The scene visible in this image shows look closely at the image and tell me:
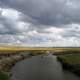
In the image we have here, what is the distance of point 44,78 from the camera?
197 ft

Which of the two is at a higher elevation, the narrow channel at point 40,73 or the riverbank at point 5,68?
the riverbank at point 5,68

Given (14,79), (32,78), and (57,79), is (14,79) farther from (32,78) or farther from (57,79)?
(57,79)

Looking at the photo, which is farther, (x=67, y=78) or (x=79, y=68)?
(x=79, y=68)

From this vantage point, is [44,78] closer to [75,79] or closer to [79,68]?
[75,79]

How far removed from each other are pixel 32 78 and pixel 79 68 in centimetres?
2071

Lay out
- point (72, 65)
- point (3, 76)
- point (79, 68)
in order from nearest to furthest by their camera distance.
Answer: point (3, 76), point (79, 68), point (72, 65)

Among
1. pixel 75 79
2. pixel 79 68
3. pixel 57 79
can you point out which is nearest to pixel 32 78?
pixel 57 79

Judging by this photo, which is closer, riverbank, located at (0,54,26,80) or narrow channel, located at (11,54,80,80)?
riverbank, located at (0,54,26,80)

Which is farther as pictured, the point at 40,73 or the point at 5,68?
the point at 5,68

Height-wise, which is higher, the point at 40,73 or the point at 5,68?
the point at 5,68

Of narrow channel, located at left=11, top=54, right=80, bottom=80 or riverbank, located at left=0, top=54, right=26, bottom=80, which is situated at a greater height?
riverbank, located at left=0, top=54, right=26, bottom=80

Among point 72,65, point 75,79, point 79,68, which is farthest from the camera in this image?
point 72,65

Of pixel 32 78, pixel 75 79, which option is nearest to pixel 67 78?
pixel 75 79

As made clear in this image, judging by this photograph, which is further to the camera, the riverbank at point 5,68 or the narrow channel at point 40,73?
the narrow channel at point 40,73
